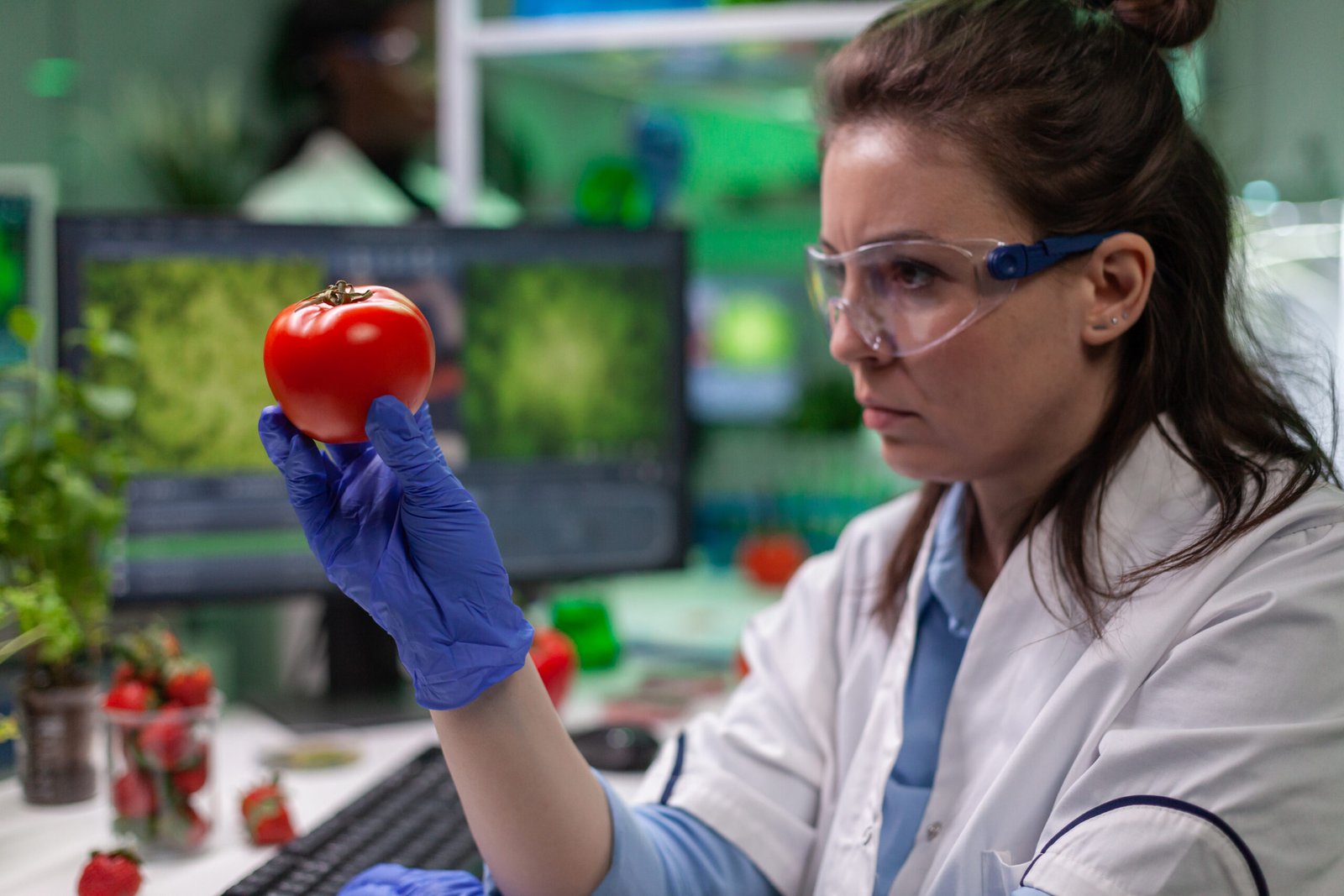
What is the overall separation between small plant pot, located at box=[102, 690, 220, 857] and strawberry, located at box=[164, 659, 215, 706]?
0.02 meters

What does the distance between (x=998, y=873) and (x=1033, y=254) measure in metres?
0.45

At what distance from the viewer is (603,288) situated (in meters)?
1.67

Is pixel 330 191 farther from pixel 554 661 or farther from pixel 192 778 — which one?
pixel 192 778

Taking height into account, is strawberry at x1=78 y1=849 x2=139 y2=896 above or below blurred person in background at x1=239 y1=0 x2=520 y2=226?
below

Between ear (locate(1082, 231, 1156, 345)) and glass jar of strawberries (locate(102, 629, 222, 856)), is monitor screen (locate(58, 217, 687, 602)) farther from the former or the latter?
ear (locate(1082, 231, 1156, 345))

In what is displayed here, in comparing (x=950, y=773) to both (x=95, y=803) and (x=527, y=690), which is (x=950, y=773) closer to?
(x=527, y=690)

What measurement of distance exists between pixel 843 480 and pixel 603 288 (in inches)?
21.1

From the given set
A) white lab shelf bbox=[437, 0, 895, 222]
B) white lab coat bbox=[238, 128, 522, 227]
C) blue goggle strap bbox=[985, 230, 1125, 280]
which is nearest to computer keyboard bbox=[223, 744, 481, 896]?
blue goggle strap bbox=[985, 230, 1125, 280]

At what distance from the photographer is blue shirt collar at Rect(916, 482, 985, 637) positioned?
1.06 metres

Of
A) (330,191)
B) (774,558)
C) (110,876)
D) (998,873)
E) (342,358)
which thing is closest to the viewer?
(342,358)

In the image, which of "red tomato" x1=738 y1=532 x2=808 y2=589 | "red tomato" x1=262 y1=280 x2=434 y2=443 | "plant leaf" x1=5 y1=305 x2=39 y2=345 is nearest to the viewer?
"red tomato" x1=262 y1=280 x2=434 y2=443

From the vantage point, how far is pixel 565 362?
1.66 m

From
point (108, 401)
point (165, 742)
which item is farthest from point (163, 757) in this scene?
point (108, 401)

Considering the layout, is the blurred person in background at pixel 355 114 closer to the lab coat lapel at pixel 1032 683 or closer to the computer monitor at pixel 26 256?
the computer monitor at pixel 26 256
